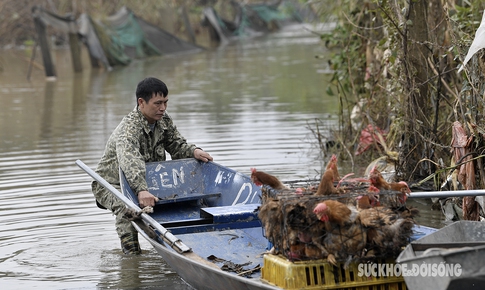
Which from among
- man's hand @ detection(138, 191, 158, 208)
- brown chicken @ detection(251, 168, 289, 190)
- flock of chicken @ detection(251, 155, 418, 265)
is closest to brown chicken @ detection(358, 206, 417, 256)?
flock of chicken @ detection(251, 155, 418, 265)

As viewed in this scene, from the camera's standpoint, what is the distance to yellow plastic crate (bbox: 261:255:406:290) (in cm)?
484

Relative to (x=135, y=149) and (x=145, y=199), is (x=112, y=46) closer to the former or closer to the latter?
(x=135, y=149)

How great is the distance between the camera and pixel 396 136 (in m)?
9.25

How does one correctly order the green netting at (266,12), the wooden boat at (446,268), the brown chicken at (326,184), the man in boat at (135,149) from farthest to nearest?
the green netting at (266,12) → the man in boat at (135,149) → the brown chicken at (326,184) → the wooden boat at (446,268)

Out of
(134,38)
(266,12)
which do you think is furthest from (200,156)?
(266,12)

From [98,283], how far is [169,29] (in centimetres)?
3054

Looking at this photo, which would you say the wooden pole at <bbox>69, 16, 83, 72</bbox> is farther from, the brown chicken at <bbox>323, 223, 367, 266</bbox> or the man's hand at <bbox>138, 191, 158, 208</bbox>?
the brown chicken at <bbox>323, 223, 367, 266</bbox>

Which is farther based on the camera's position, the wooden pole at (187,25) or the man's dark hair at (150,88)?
the wooden pole at (187,25)

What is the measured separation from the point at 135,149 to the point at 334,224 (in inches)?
113

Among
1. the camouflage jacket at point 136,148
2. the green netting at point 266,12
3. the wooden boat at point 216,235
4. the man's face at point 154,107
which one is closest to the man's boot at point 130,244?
the wooden boat at point 216,235

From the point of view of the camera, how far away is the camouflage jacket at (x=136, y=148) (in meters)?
7.04

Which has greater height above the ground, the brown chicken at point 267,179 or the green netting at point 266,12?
the green netting at point 266,12

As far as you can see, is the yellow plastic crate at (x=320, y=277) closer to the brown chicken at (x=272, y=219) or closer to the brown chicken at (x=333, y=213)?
the brown chicken at (x=272, y=219)

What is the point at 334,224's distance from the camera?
4.78 metres
